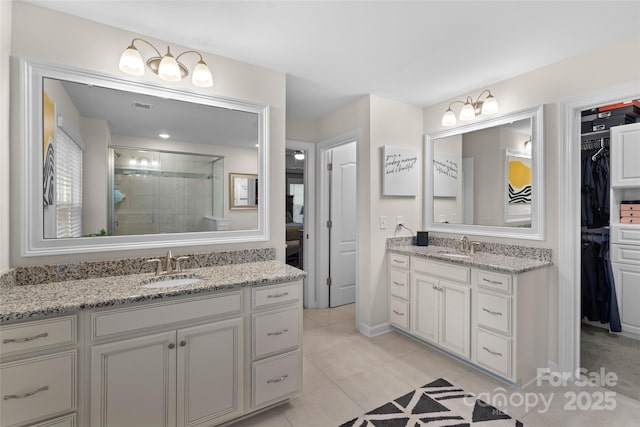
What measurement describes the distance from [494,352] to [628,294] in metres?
1.84

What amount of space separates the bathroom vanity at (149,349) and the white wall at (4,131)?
25 cm

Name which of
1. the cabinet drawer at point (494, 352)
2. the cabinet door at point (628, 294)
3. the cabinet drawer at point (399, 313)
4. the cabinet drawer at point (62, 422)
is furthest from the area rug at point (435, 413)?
the cabinet door at point (628, 294)

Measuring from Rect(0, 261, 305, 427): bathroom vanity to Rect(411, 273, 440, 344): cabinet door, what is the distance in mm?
1352

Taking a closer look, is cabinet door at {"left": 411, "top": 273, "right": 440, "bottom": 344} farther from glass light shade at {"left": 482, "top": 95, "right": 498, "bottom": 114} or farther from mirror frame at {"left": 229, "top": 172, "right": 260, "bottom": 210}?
mirror frame at {"left": 229, "top": 172, "right": 260, "bottom": 210}

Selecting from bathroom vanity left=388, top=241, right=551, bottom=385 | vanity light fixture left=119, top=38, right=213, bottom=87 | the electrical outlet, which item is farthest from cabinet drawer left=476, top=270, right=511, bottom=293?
vanity light fixture left=119, top=38, right=213, bottom=87

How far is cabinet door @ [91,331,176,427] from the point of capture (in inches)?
56.2

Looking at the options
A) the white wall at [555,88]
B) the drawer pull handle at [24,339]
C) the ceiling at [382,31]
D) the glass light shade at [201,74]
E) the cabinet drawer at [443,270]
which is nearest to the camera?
the drawer pull handle at [24,339]

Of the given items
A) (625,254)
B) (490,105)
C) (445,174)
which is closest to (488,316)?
(445,174)

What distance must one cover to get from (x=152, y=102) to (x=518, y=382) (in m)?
3.23

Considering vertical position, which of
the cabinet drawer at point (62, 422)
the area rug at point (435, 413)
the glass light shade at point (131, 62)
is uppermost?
the glass light shade at point (131, 62)

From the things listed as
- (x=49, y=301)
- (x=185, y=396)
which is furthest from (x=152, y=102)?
(x=185, y=396)

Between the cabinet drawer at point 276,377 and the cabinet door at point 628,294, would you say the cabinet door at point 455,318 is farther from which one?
the cabinet door at point 628,294

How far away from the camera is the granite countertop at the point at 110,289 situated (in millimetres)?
1334

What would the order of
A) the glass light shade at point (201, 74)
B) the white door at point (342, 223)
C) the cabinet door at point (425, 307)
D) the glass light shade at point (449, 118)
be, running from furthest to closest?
the white door at point (342, 223)
the glass light shade at point (449, 118)
the cabinet door at point (425, 307)
the glass light shade at point (201, 74)
